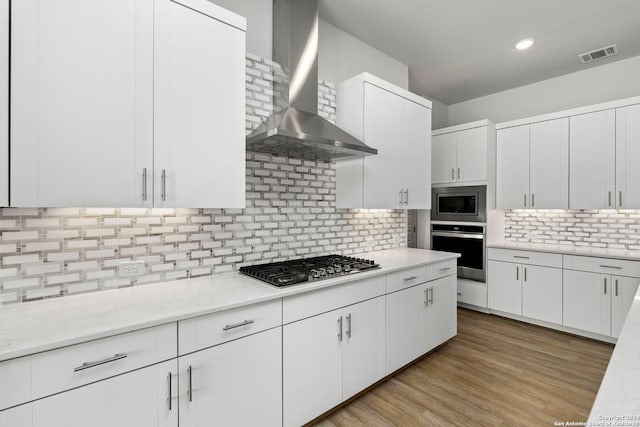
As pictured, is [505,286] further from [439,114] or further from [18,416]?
[18,416]

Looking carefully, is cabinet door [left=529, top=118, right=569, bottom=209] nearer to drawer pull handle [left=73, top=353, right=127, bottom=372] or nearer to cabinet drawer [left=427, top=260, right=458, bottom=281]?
cabinet drawer [left=427, top=260, right=458, bottom=281]

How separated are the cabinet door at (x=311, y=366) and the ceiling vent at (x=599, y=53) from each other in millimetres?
4001

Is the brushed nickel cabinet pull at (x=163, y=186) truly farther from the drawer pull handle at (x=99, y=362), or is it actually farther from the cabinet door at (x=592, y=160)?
the cabinet door at (x=592, y=160)

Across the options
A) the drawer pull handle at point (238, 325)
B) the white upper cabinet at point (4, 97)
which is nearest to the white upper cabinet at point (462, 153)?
the drawer pull handle at point (238, 325)

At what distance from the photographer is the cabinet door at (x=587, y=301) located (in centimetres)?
323

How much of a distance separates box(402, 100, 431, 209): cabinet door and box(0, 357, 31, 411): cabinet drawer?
277 cm

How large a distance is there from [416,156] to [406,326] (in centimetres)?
166

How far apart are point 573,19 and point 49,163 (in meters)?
4.10

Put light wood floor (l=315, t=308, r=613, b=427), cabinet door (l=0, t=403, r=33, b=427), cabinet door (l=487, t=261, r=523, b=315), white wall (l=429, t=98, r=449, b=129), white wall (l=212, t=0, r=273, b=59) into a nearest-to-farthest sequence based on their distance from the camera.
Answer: cabinet door (l=0, t=403, r=33, b=427) < light wood floor (l=315, t=308, r=613, b=427) < white wall (l=212, t=0, r=273, b=59) < cabinet door (l=487, t=261, r=523, b=315) < white wall (l=429, t=98, r=449, b=129)

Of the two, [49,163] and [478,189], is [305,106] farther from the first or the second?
[478,189]

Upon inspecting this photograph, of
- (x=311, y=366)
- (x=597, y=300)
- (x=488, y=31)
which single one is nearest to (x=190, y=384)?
(x=311, y=366)

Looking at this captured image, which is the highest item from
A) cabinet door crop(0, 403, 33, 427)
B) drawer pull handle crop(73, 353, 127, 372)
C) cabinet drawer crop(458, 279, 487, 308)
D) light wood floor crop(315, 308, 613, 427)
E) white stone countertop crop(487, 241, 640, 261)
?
white stone countertop crop(487, 241, 640, 261)

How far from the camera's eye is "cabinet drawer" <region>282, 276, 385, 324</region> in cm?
181

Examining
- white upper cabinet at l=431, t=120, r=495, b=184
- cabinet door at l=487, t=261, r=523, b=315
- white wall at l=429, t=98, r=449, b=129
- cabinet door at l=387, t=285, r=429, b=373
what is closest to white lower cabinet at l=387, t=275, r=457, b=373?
cabinet door at l=387, t=285, r=429, b=373
